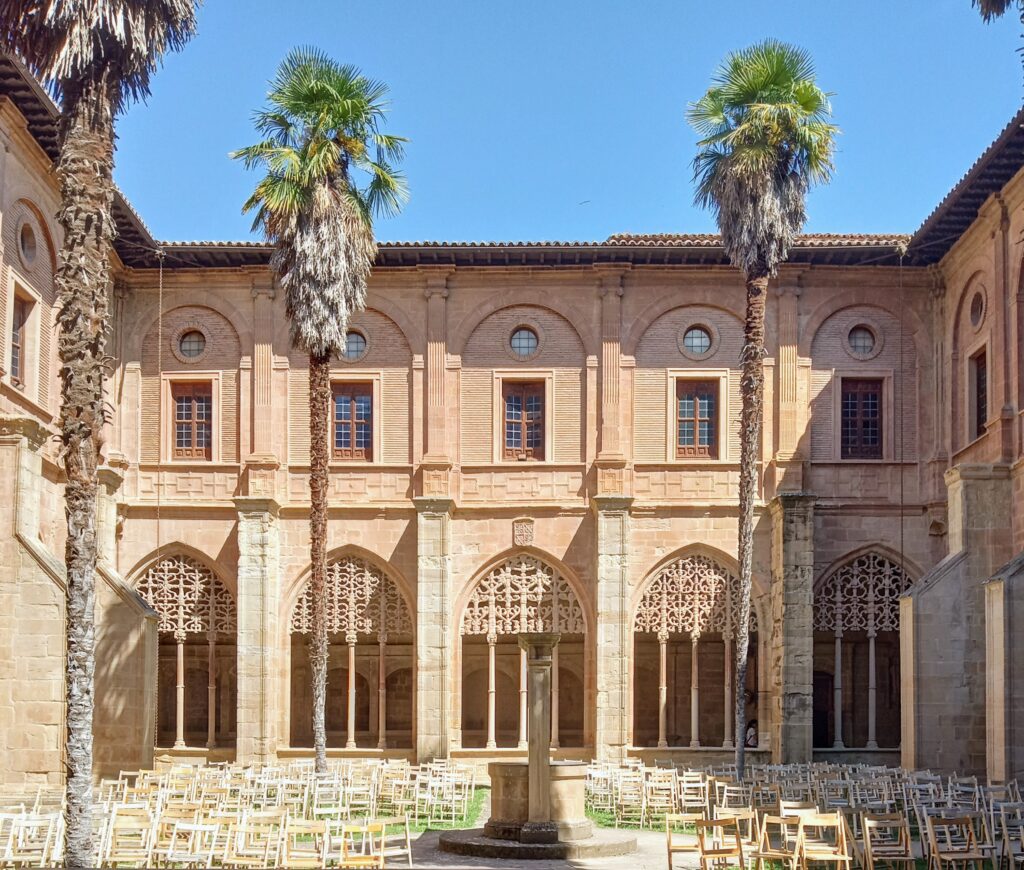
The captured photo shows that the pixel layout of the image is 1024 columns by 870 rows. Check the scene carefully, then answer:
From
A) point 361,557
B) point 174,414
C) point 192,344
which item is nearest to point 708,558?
point 361,557

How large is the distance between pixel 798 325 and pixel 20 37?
60.0 ft

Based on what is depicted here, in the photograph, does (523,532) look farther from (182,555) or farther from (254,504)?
(182,555)

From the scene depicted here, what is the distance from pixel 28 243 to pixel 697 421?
12800 millimetres

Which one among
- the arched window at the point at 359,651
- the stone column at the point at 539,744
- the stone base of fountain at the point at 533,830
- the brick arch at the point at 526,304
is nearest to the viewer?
the stone base of fountain at the point at 533,830

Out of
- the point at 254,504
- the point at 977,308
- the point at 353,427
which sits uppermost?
the point at 977,308

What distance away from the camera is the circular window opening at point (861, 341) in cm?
3181

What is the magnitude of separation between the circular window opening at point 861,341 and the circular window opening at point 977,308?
2.49 metres

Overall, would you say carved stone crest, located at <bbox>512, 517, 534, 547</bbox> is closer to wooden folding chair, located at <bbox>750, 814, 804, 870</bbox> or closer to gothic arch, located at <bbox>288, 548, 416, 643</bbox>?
gothic arch, located at <bbox>288, 548, 416, 643</bbox>

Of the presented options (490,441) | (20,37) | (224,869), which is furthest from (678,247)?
(224,869)

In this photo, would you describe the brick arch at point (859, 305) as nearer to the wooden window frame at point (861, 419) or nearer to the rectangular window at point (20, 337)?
the wooden window frame at point (861, 419)

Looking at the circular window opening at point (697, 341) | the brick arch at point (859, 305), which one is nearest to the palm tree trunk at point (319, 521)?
the circular window opening at point (697, 341)

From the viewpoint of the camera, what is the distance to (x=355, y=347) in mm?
32000

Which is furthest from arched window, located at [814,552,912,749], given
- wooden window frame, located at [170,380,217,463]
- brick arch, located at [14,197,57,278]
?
brick arch, located at [14,197,57,278]

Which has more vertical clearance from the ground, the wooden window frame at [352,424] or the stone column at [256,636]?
the wooden window frame at [352,424]
